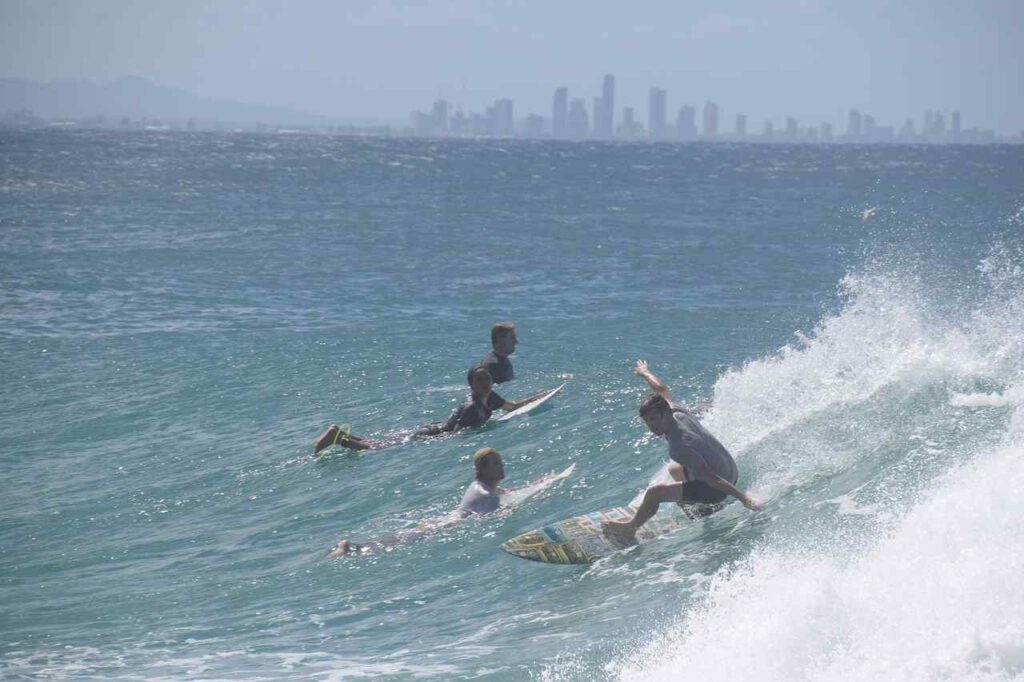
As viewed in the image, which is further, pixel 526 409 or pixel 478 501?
pixel 526 409

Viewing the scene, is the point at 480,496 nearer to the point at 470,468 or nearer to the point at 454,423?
the point at 470,468

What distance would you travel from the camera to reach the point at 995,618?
23.0 ft

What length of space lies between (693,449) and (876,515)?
170 cm

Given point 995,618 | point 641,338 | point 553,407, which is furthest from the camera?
point 641,338

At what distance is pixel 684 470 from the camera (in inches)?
446

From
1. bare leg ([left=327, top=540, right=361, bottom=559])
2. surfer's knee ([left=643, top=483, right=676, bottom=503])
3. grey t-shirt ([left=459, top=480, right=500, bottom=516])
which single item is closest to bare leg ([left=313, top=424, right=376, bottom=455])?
grey t-shirt ([left=459, top=480, right=500, bottom=516])

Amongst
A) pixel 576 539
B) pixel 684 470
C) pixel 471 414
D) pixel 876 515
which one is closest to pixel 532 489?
pixel 576 539

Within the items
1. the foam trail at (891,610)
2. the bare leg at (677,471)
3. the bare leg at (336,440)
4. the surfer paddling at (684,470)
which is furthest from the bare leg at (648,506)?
the bare leg at (336,440)

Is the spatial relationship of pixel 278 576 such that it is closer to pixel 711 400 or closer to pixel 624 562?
pixel 624 562

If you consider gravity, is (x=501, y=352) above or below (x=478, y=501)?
above

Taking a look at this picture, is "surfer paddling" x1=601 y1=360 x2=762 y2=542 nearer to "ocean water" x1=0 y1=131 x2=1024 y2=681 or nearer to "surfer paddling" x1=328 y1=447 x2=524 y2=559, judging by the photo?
"ocean water" x1=0 y1=131 x2=1024 y2=681

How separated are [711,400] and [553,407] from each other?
2.45 meters

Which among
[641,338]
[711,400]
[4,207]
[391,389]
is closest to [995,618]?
[711,400]

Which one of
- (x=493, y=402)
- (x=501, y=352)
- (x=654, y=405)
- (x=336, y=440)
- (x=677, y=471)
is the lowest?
(x=336, y=440)
